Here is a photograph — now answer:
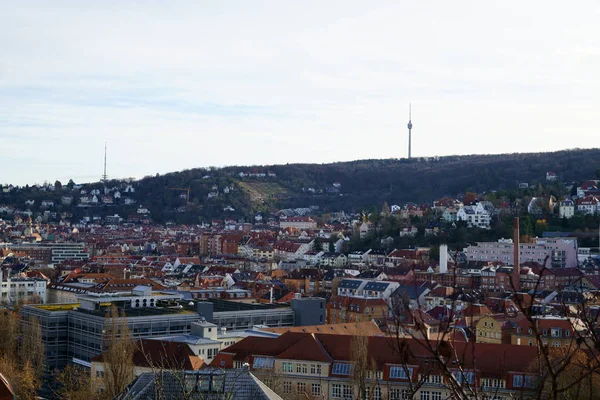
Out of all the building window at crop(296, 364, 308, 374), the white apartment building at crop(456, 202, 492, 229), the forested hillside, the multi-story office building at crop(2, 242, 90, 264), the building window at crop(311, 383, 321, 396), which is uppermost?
the forested hillside

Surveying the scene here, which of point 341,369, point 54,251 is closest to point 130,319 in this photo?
point 341,369

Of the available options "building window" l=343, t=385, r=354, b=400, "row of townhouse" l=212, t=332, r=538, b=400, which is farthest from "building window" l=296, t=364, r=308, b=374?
"building window" l=343, t=385, r=354, b=400

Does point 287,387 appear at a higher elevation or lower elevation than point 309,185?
lower

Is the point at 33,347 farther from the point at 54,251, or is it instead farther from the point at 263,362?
the point at 54,251

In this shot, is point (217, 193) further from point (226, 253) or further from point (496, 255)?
point (496, 255)

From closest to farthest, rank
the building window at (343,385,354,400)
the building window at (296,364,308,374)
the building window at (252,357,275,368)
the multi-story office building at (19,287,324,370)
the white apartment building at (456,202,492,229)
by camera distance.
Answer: the building window at (343,385,354,400), the building window at (296,364,308,374), the building window at (252,357,275,368), the multi-story office building at (19,287,324,370), the white apartment building at (456,202,492,229)

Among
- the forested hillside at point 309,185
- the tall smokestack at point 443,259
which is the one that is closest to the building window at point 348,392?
the tall smokestack at point 443,259

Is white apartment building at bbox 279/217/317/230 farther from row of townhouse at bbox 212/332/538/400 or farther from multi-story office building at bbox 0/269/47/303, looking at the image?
row of townhouse at bbox 212/332/538/400

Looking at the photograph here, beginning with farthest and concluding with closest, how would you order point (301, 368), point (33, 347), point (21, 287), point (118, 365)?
1. point (21, 287)
2. point (33, 347)
3. point (301, 368)
4. point (118, 365)

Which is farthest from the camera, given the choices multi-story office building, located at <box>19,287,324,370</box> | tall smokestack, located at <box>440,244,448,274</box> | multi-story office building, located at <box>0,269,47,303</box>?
tall smokestack, located at <box>440,244,448,274</box>

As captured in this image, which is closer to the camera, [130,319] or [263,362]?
[263,362]
